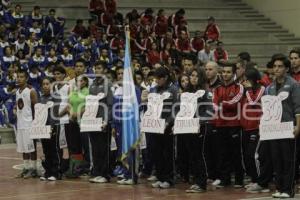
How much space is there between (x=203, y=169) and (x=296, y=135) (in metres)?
1.96

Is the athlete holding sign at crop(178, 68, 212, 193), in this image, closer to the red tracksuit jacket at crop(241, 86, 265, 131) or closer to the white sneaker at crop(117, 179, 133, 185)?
the red tracksuit jacket at crop(241, 86, 265, 131)

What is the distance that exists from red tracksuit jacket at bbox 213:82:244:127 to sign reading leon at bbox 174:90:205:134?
42 cm

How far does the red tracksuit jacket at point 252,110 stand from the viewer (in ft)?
44.1

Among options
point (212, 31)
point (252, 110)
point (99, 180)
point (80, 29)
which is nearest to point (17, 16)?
point (80, 29)

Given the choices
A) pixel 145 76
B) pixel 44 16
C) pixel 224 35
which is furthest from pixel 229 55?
pixel 145 76

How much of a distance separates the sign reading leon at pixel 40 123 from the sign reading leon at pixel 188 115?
9.54 ft

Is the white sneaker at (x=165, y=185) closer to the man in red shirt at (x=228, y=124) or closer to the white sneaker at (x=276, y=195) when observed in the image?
the man in red shirt at (x=228, y=124)

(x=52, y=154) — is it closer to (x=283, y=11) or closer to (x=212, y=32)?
(x=212, y=32)

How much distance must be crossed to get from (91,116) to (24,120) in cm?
171

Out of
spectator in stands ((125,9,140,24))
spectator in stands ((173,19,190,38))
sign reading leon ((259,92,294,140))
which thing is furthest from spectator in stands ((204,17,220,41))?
sign reading leon ((259,92,294,140))

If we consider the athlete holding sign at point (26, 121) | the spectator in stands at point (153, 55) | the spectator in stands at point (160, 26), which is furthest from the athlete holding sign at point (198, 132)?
the spectator in stands at point (160, 26)

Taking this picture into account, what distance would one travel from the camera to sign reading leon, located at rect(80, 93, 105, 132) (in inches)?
577

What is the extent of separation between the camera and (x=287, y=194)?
12.0 metres

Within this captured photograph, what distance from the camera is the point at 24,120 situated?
15758 millimetres
